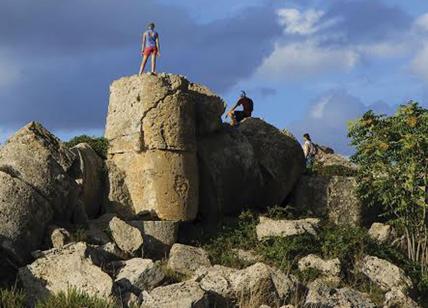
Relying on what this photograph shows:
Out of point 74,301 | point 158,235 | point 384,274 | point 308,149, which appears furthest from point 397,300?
point 308,149

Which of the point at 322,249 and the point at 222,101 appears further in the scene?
the point at 222,101

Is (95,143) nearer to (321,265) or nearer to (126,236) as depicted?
(126,236)

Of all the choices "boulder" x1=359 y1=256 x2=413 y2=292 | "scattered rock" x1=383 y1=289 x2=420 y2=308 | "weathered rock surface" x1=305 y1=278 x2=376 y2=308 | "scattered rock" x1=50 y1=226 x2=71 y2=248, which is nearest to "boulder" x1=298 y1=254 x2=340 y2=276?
"weathered rock surface" x1=305 y1=278 x2=376 y2=308

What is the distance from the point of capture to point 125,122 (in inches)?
813

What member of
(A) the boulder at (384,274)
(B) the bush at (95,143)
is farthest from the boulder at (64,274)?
(A) the boulder at (384,274)

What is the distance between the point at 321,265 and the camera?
60.4 feet

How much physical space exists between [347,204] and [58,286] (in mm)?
9347

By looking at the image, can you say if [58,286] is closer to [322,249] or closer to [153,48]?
[322,249]

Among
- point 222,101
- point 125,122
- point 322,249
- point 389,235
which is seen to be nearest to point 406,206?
point 389,235

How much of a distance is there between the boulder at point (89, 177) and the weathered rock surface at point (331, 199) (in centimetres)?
507

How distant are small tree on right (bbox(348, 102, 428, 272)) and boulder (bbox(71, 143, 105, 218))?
621 centimetres

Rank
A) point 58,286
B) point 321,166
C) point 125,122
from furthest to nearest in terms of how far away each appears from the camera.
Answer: point 321,166
point 125,122
point 58,286

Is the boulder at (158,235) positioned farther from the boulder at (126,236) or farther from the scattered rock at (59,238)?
the scattered rock at (59,238)

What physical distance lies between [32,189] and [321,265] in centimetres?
583
